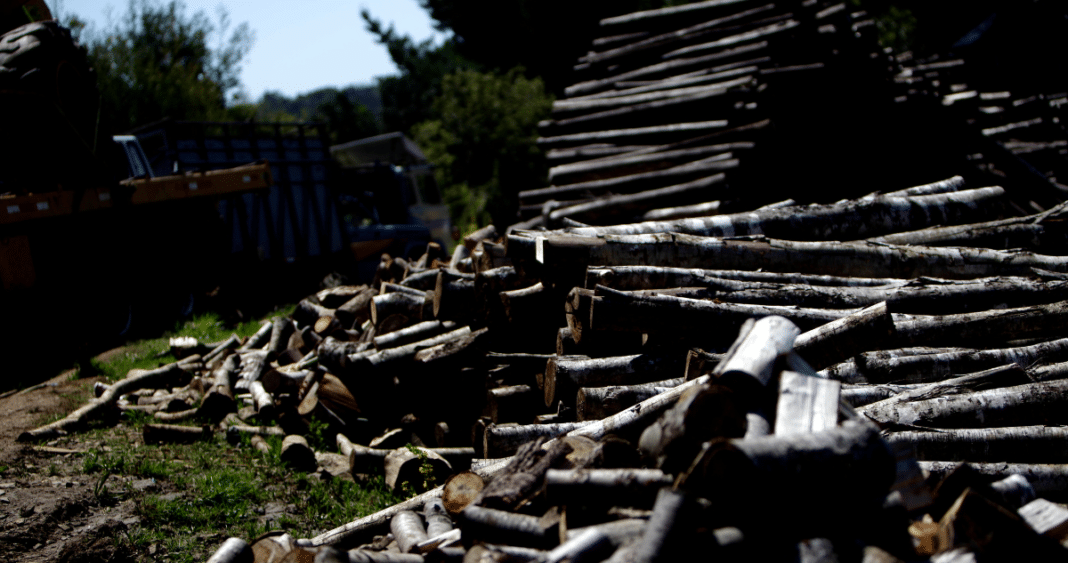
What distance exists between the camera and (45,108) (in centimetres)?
977

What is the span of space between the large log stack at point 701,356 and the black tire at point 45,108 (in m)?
3.69

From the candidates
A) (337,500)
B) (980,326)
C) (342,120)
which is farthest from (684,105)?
(342,120)

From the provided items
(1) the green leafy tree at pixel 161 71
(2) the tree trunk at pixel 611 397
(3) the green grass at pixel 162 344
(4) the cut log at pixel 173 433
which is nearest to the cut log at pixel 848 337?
(2) the tree trunk at pixel 611 397

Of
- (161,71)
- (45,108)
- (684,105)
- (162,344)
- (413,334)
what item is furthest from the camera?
(161,71)

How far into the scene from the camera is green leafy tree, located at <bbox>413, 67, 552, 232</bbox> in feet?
99.6

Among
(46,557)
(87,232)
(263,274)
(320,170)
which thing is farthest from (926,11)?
(46,557)

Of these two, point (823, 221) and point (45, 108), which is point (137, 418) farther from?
point (823, 221)

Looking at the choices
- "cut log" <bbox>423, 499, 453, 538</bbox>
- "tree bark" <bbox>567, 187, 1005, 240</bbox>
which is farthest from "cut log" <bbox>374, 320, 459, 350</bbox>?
"cut log" <bbox>423, 499, 453, 538</bbox>

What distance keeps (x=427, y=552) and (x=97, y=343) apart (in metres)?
8.92

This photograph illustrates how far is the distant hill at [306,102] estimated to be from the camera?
1516 inches

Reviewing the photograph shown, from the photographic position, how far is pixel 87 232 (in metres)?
10.4

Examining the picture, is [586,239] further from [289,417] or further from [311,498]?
[289,417]

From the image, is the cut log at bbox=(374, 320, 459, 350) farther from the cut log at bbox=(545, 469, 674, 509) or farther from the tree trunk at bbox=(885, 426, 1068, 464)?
the tree trunk at bbox=(885, 426, 1068, 464)

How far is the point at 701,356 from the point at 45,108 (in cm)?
992
